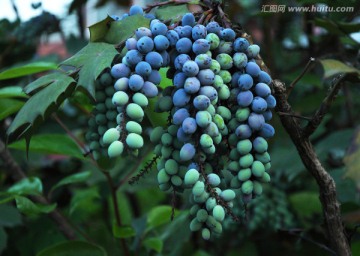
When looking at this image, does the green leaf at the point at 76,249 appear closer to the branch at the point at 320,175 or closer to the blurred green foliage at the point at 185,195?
the blurred green foliage at the point at 185,195

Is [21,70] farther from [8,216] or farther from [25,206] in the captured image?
[8,216]

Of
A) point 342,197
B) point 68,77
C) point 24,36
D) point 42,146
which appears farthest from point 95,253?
point 24,36

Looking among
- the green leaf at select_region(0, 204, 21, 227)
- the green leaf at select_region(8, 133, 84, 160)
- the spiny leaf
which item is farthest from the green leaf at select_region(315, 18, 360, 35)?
the green leaf at select_region(0, 204, 21, 227)

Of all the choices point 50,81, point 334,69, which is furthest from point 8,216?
point 334,69

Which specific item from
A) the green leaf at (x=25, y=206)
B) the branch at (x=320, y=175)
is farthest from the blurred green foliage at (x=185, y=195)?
the branch at (x=320, y=175)

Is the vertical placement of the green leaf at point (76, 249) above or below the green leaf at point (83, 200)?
above

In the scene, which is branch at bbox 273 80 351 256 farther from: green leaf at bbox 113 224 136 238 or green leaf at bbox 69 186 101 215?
green leaf at bbox 69 186 101 215
